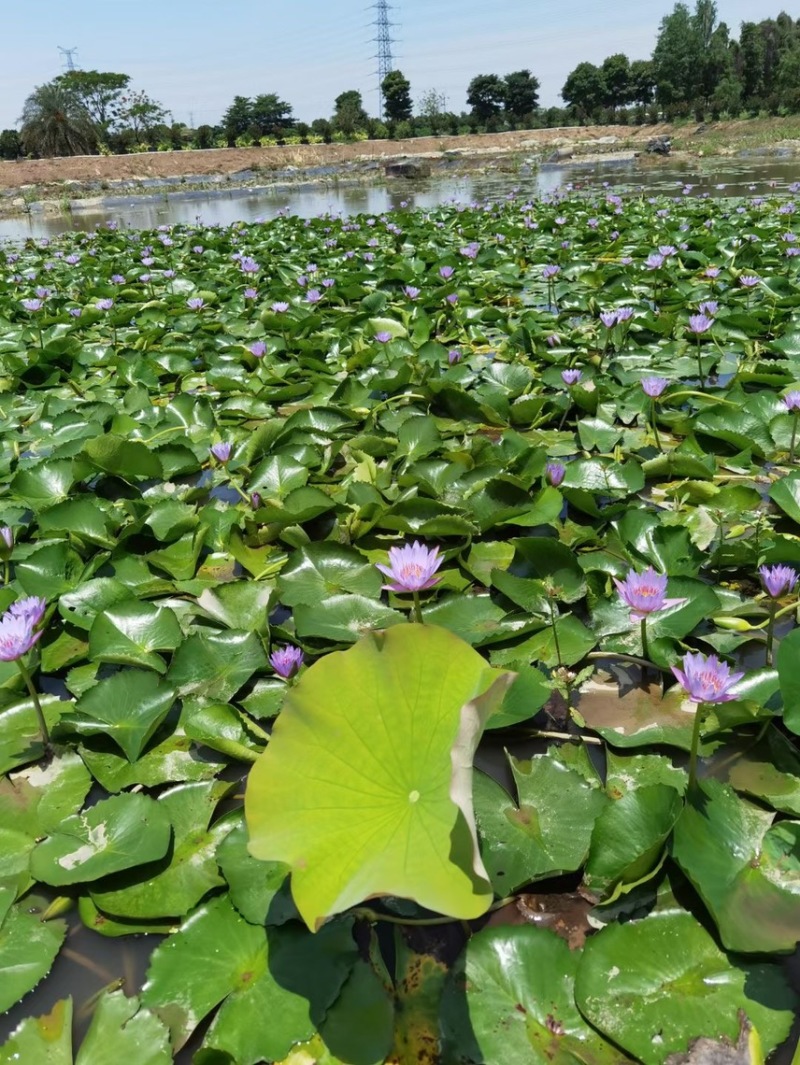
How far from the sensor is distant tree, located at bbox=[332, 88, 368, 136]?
47406 mm

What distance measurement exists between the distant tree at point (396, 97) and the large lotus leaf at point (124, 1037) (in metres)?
64.1

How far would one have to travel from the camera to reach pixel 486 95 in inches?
2279

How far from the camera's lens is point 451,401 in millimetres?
2553

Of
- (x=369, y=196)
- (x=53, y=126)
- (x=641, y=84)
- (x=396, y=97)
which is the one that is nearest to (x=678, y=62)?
(x=641, y=84)

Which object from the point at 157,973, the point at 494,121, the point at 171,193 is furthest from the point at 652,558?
the point at 494,121

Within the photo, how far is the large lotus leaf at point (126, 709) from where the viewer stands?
1.21 metres

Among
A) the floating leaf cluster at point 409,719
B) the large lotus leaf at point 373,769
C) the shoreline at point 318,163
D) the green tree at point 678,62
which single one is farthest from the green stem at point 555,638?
the green tree at point 678,62

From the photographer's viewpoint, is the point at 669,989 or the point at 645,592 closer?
the point at 669,989

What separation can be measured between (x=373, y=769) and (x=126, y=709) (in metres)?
0.62

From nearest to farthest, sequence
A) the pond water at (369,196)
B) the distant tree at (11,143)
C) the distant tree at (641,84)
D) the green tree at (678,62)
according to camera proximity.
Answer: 1. the pond water at (369,196)
2. the distant tree at (11,143)
3. the green tree at (678,62)
4. the distant tree at (641,84)

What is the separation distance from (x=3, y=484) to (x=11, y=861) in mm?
1570

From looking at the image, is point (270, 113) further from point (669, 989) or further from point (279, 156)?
point (669, 989)

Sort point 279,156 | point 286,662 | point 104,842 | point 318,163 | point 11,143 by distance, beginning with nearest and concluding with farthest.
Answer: point 104,842
point 286,662
point 279,156
point 318,163
point 11,143

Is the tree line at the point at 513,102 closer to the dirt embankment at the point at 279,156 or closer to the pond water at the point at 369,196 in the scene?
the dirt embankment at the point at 279,156
